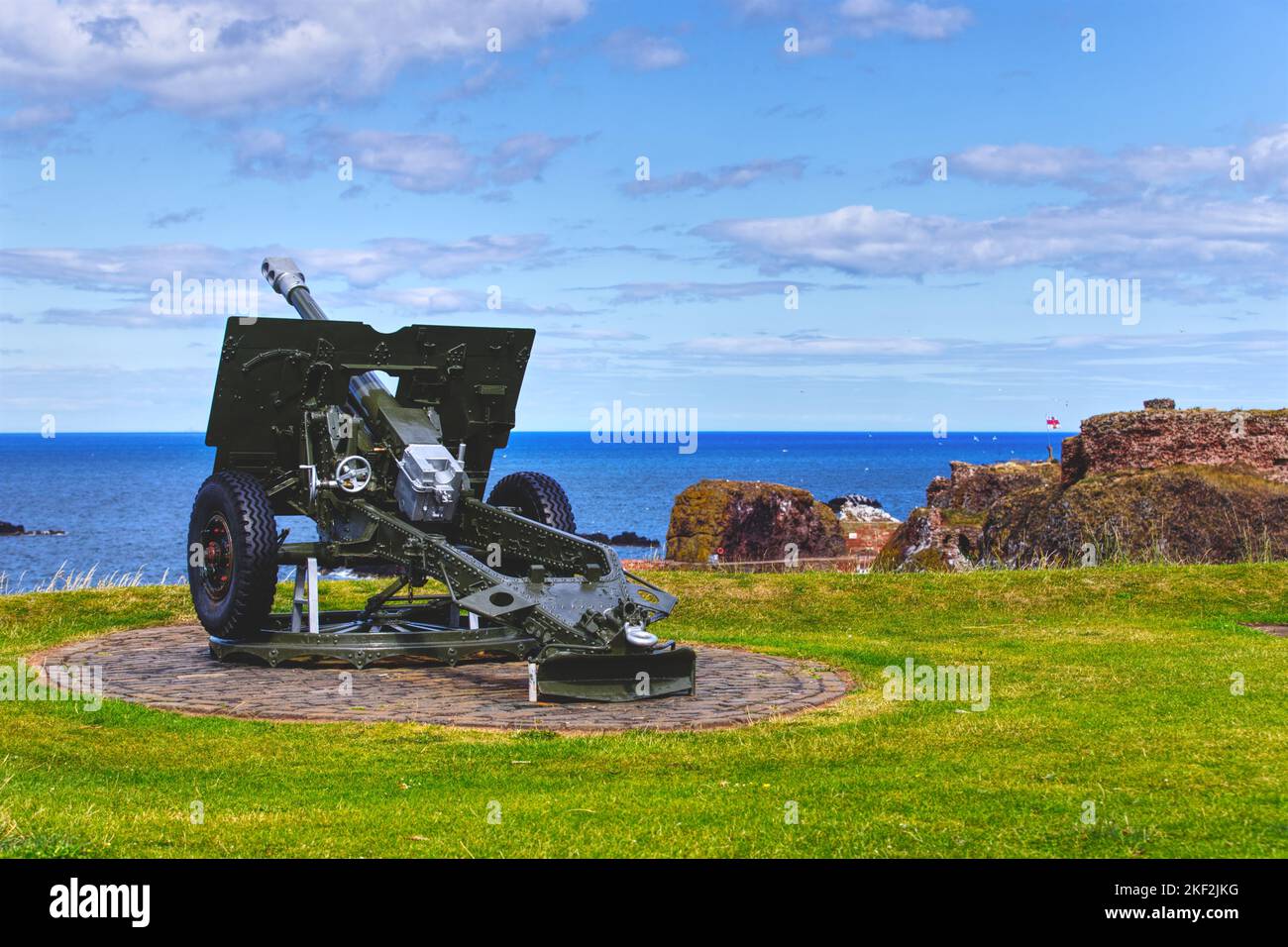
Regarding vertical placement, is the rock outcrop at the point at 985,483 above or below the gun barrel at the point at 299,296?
below

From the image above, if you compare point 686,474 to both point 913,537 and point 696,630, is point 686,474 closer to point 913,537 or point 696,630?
point 913,537

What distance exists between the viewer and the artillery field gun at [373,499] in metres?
11.9

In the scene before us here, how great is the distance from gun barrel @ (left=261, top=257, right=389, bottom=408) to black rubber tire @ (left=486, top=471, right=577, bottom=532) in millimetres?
1609

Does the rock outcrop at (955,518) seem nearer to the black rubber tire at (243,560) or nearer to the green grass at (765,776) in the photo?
the green grass at (765,776)

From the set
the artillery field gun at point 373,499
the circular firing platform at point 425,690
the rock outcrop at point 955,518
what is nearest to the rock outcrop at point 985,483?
the rock outcrop at point 955,518

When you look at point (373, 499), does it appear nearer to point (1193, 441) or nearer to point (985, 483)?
point (1193, 441)

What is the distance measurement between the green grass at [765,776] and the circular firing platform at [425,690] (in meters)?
0.35

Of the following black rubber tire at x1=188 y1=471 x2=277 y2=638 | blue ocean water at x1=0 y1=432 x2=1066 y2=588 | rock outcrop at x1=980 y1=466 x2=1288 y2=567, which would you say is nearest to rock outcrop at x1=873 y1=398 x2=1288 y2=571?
rock outcrop at x1=980 y1=466 x2=1288 y2=567

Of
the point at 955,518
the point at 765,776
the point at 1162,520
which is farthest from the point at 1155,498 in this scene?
the point at 765,776

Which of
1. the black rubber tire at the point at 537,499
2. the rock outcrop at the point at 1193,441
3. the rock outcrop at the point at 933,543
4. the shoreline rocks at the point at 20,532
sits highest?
the rock outcrop at the point at 1193,441

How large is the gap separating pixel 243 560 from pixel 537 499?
294 cm

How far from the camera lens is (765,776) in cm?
801

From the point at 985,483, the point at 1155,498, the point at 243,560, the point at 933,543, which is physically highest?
the point at 985,483

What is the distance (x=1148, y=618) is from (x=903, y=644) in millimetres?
3221
